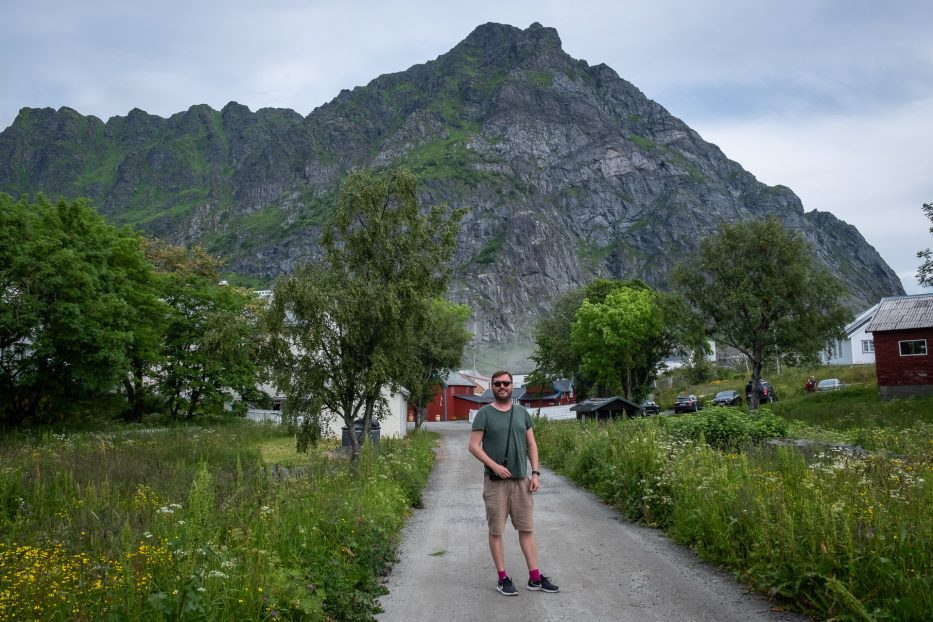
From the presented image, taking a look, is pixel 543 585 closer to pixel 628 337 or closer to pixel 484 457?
pixel 484 457

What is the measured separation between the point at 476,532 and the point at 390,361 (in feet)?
19.8

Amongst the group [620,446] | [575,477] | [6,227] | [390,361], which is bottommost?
[575,477]

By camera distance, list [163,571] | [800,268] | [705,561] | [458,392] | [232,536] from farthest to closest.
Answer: [458,392]
[800,268]
[705,561]
[232,536]
[163,571]

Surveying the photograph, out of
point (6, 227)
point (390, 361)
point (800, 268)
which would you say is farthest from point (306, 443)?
point (800, 268)

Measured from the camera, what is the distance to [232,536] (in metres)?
6.26

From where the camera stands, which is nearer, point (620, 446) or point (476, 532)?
point (476, 532)

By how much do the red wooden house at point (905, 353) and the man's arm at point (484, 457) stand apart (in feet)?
116

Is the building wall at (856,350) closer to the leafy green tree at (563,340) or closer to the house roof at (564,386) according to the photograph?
the leafy green tree at (563,340)

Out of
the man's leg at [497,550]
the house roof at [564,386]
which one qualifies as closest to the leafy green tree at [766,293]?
the man's leg at [497,550]

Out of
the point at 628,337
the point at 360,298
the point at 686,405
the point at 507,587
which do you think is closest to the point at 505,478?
the point at 507,587

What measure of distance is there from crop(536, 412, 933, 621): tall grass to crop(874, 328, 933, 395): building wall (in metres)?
29.0

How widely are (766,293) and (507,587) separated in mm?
40146

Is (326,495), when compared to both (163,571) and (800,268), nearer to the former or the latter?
(163,571)

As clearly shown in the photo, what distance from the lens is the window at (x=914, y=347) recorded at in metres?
33.8
